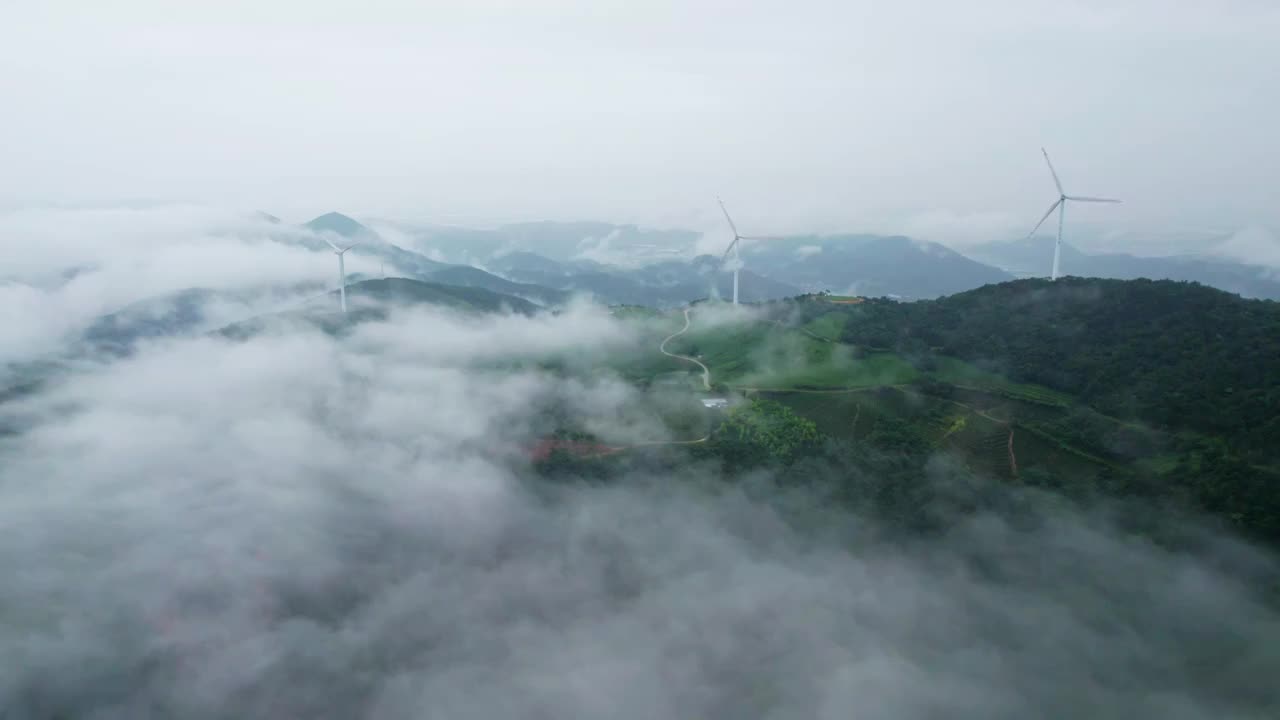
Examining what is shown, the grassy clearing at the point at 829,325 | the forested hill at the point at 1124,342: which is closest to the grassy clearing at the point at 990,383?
the forested hill at the point at 1124,342

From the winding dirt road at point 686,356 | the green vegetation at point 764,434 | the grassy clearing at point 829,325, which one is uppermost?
the grassy clearing at point 829,325

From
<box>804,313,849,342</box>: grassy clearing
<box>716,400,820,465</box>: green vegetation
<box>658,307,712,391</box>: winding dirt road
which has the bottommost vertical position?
<box>716,400,820,465</box>: green vegetation

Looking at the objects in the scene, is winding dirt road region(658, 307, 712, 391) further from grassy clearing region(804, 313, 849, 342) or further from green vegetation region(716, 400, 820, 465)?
grassy clearing region(804, 313, 849, 342)

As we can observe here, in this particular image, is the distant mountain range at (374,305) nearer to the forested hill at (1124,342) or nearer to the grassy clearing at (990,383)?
the forested hill at (1124,342)

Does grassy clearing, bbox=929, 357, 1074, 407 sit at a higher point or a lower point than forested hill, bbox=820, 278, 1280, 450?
lower

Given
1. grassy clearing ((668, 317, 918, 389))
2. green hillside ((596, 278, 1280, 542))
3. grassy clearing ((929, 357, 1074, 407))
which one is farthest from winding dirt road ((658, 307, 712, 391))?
grassy clearing ((929, 357, 1074, 407))

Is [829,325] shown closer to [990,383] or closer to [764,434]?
[990,383]

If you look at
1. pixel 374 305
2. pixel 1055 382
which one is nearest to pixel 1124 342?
pixel 1055 382

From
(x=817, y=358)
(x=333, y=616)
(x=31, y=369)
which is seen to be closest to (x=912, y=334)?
(x=817, y=358)

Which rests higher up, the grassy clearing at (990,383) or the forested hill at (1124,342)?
the forested hill at (1124,342)
